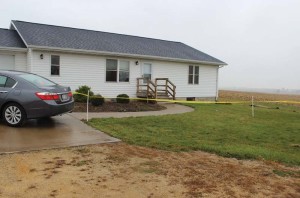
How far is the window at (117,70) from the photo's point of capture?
62.1 ft

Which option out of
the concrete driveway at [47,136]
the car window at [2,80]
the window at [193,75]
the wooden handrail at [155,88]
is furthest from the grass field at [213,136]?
the window at [193,75]

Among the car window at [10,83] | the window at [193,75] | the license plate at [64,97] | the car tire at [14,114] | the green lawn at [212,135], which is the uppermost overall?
the window at [193,75]

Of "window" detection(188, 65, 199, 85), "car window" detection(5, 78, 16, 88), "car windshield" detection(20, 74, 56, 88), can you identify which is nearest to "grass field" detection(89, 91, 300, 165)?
"car windshield" detection(20, 74, 56, 88)

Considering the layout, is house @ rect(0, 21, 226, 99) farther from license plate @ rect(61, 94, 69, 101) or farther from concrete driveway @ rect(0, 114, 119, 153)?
concrete driveway @ rect(0, 114, 119, 153)

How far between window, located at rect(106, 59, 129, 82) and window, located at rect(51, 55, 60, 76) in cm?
287

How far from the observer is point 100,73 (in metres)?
18.5

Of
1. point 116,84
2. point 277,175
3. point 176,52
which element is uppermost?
point 176,52

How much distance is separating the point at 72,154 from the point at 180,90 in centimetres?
1631

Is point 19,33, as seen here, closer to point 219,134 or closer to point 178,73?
point 178,73

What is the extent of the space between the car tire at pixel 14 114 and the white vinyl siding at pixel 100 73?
7.62 m

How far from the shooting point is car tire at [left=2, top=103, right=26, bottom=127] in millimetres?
8742

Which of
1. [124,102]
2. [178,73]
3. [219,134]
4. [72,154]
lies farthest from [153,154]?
[178,73]

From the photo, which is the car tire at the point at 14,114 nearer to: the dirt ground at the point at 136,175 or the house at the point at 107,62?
the dirt ground at the point at 136,175

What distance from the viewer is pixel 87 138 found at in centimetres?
794
